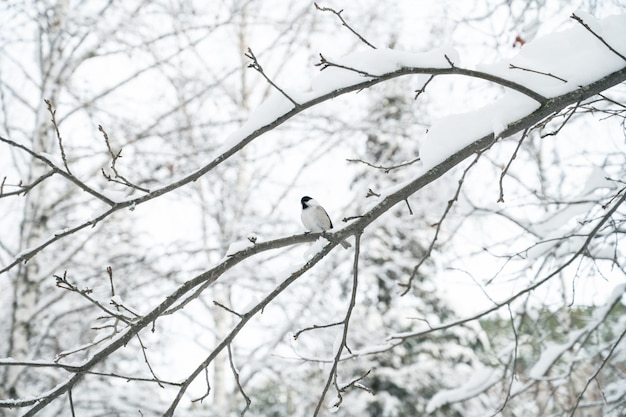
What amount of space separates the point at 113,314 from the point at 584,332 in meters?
2.60

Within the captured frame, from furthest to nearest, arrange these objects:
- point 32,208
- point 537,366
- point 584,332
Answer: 1. point 32,208
2. point 537,366
3. point 584,332

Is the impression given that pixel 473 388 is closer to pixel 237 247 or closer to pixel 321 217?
pixel 321 217

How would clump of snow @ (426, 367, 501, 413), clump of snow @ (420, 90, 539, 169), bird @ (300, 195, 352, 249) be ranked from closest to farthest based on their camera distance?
clump of snow @ (420, 90, 539, 169), bird @ (300, 195, 352, 249), clump of snow @ (426, 367, 501, 413)

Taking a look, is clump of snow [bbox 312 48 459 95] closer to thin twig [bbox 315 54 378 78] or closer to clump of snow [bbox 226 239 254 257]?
thin twig [bbox 315 54 378 78]

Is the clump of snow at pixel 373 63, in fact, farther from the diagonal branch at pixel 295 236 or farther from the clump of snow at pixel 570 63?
the clump of snow at pixel 570 63

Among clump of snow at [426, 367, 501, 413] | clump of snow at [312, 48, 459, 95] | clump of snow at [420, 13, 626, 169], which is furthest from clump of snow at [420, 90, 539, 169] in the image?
clump of snow at [426, 367, 501, 413]

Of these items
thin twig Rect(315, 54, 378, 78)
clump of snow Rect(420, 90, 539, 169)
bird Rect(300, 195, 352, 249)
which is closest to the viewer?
thin twig Rect(315, 54, 378, 78)

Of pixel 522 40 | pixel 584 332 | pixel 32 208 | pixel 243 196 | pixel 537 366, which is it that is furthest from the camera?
pixel 243 196

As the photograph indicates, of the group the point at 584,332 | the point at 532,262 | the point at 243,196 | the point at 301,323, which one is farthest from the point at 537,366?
the point at 243,196

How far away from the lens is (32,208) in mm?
4680

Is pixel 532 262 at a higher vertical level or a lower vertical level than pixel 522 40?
lower

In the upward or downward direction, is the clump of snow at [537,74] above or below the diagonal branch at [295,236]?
above

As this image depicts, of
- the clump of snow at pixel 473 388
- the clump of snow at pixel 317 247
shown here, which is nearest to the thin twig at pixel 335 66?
the clump of snow at pixel 317 247

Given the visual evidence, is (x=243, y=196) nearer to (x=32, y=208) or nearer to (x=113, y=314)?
(x=32, y=208)
